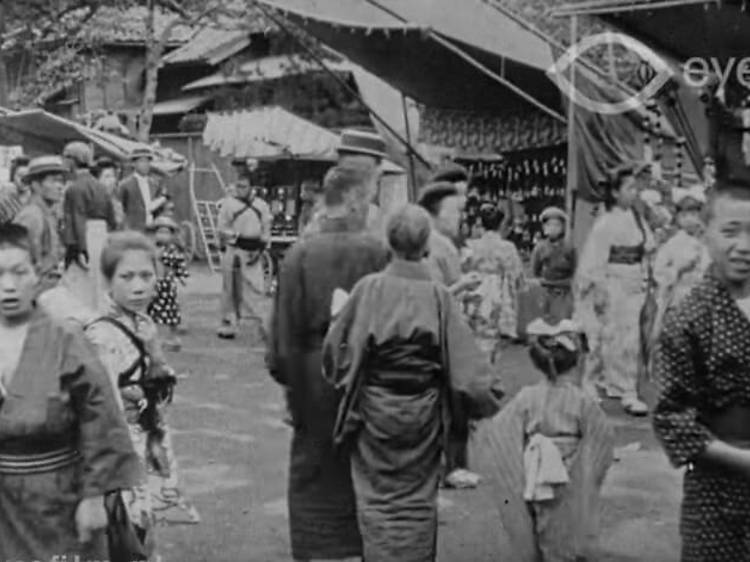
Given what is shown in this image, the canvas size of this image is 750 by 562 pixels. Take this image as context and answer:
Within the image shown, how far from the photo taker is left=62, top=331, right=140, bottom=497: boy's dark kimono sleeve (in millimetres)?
4137

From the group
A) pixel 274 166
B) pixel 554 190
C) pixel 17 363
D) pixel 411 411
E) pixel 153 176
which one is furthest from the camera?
pixel 274 166

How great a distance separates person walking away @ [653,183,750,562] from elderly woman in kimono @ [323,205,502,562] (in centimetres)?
174

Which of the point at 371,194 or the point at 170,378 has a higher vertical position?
the point at 371,194

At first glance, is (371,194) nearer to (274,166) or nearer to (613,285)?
(613,285)

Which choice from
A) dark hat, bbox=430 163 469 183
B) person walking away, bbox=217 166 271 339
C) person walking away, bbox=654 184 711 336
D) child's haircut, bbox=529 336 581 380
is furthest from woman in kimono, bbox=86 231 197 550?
person walking away, bbox=217 166 271 339

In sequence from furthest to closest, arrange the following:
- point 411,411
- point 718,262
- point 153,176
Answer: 1. point 153,176
2. point 411,411
3. point 718,262

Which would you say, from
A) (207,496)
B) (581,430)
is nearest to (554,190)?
(207,496)

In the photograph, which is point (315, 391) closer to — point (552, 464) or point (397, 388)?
point (397, 388)

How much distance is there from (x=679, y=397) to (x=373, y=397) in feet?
6.36

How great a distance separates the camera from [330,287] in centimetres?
566

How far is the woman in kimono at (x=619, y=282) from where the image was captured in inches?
404

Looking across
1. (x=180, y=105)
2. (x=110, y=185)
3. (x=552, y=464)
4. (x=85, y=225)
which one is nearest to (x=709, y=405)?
(x=552, y=464)

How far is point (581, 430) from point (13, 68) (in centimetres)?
3240

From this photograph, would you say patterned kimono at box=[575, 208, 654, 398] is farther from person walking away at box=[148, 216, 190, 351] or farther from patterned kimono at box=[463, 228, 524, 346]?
person walking away at box=[148, 216, 190, 351]
